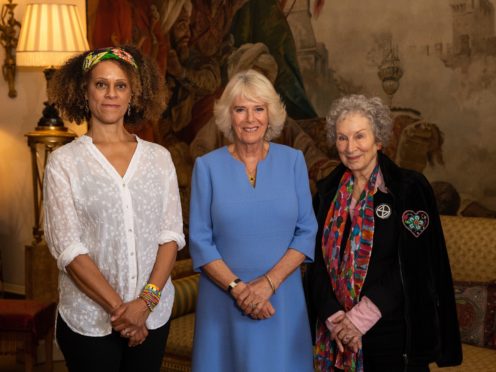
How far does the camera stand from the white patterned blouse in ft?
8.51

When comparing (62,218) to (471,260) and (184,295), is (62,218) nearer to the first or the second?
(184,295)

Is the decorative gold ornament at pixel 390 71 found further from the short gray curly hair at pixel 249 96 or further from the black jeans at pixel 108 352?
the black jeans at pixel 108 352

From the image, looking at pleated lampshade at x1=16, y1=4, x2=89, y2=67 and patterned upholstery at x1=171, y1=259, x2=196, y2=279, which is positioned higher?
pleated lampshade at x1=16, y1=4, x2=89, y2=67

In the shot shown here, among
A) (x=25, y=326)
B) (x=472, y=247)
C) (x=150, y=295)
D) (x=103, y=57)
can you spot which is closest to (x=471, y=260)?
(x=472, y=247)

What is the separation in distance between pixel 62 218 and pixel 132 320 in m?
0.43

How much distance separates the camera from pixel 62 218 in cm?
258

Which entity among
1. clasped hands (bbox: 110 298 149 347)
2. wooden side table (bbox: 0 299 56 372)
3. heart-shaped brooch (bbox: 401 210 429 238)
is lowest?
wooden side table (bbox: 0 299 56 372)

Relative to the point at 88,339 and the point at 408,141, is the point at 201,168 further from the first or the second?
the point at 408,141

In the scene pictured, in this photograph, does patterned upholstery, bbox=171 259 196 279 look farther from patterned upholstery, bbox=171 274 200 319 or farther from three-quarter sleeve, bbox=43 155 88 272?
three-quarter sleeve, bbox=43 155 88 272

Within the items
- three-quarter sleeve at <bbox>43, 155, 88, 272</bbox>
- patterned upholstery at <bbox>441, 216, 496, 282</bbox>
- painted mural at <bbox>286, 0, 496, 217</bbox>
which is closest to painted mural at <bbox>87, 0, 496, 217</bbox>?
painted mural at <bbox>286, 0, 496, 217</bbox>

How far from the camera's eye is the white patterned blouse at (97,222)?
8.51 ft

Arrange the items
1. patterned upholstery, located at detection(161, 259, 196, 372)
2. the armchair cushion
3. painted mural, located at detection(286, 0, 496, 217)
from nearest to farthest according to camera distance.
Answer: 1. the armchair cushion
2. painted mural, located at detection(286, 0, 496, 217)
3. patterned upholstery, located at detection(161, 259, 196, 372)

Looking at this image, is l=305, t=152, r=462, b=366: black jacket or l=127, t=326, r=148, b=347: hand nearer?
l=127, t=326, r=148, b=347: hand

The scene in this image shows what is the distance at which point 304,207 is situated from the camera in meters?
3.09
